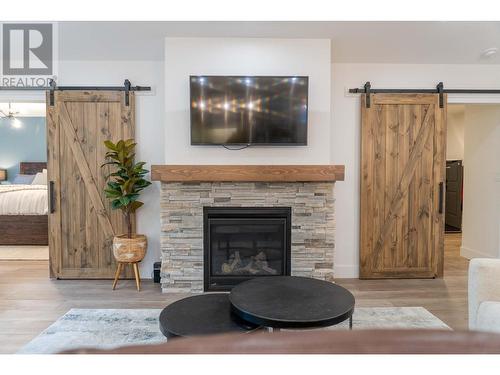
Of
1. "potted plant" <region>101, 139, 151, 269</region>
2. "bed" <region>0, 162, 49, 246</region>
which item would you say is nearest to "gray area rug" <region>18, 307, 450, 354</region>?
"potted plant" <region>101, 139, 151, 269</region>

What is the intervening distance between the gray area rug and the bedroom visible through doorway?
253cm

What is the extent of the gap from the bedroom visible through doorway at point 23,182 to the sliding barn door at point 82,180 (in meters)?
1.23

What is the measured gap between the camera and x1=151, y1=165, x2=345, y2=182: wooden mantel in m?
3.34

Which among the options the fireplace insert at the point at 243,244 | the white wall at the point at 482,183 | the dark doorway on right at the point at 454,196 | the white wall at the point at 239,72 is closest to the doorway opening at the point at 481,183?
the white wall at the point at 482,183

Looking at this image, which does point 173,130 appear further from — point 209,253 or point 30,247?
point 30,247

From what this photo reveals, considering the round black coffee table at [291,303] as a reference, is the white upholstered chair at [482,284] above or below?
above

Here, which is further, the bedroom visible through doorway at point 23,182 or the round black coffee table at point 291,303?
the bedroom visible through doorway at point 23,182

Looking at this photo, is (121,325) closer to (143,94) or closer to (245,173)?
(245,173)

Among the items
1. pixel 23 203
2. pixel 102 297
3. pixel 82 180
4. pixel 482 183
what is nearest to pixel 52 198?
pixel 82 180

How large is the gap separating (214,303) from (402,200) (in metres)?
2.79

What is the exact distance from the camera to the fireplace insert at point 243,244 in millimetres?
3475

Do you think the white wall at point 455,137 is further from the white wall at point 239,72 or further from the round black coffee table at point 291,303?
the round black coffee table at point 291,303

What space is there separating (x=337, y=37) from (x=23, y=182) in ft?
24.9

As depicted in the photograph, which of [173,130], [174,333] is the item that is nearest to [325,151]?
[173,130]
